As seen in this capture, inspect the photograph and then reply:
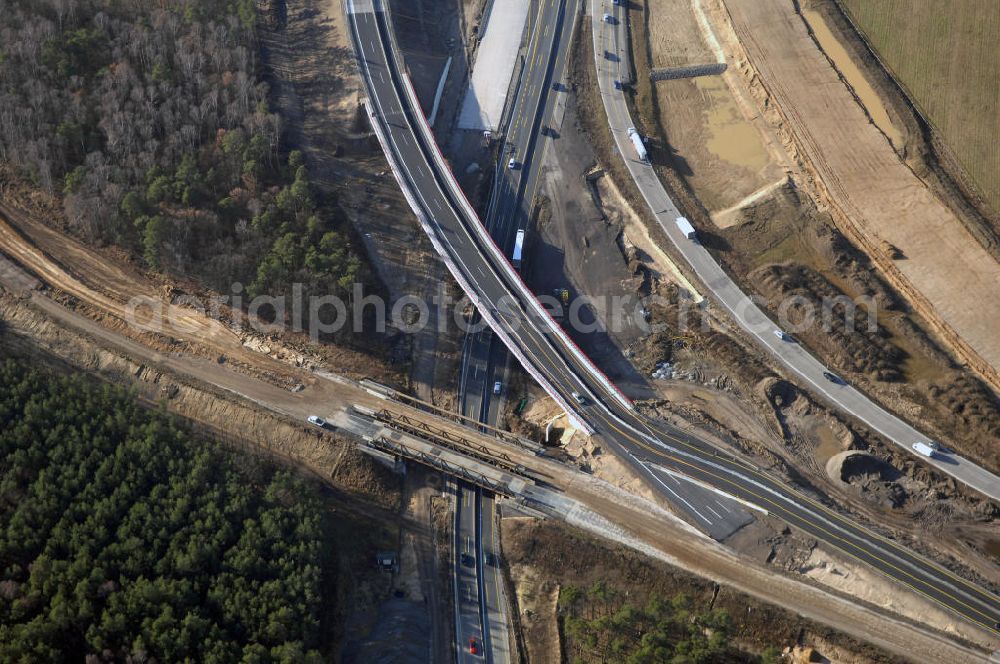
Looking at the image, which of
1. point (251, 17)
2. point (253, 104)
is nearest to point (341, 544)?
point (253, 104)

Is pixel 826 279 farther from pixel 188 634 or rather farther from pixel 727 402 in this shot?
pixel 188 634

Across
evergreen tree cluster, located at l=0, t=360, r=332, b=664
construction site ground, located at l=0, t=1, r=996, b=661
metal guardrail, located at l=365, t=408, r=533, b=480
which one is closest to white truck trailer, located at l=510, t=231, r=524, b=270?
construction site ground, located at l=0, t=1, r=996, b=661

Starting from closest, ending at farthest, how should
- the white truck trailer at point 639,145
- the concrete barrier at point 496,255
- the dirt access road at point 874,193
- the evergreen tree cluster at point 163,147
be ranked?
the concrete barrier at point 496,255
the dirt access road at point 874,193
the evergreen tree cluster at point 163,147
the white truck trailer at point 639,145

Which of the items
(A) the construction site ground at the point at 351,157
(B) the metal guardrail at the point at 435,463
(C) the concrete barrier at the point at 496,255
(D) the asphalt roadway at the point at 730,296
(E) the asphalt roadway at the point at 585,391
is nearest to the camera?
(E) the asphalt roadway at the point at 585,391

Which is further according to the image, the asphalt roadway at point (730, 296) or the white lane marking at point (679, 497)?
the asphalt roadway at point (730, 296)

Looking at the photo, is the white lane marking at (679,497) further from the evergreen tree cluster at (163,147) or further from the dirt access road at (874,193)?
the evergreen tree cluster at (163,147)

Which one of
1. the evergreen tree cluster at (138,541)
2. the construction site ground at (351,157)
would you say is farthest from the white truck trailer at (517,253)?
the evergreen tree cluster at (138,541)

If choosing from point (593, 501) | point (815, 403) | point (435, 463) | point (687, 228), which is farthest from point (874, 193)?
point (435, 463)
